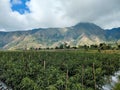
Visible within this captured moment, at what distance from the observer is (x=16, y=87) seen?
36.0 m

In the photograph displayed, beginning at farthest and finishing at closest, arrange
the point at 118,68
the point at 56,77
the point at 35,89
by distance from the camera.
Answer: the point at 118,68 → the point at 56,77 → the point at 35,89

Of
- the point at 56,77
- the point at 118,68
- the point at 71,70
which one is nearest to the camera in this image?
the point at 56,77

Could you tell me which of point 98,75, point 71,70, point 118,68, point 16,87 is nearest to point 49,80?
point 16,87

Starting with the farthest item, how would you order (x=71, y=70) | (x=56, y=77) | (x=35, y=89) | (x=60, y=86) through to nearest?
(x=71, y=70), (x=56, y=77), (x=60, y=86), (x=35, y=89)

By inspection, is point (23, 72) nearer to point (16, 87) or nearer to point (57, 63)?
point (16, 87)

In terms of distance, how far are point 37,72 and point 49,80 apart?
818 cm

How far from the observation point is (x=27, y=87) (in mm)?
28906

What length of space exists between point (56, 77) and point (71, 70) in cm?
1670

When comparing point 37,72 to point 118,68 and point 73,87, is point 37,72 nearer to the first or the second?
point 73,87

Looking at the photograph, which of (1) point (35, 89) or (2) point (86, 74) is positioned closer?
(1) point (35, 89)

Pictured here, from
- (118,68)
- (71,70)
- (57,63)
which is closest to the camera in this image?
(71,70)

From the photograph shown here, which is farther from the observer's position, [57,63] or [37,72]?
[57,63]

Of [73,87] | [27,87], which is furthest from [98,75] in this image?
[27,87]

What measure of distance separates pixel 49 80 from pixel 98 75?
35.4 feet
